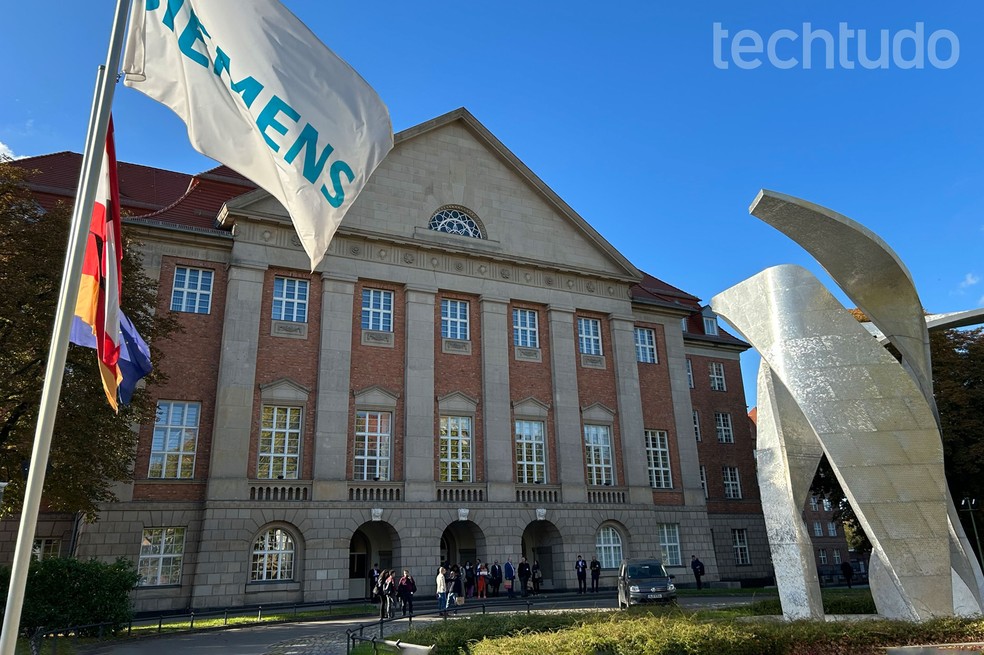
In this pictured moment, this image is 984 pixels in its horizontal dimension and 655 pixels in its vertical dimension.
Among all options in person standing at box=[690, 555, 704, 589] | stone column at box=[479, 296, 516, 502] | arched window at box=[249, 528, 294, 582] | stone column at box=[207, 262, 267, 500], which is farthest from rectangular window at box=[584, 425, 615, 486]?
stone column at box=[207, 262, 267, 500]

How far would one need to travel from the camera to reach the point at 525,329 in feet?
116

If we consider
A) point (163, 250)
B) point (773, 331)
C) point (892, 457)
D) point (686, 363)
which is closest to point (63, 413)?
point (163, 250)

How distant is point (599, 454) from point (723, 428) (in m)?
13.1

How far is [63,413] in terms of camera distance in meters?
18.1

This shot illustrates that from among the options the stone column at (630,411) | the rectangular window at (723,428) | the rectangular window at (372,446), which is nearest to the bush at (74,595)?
the rectangular window at (372,446)

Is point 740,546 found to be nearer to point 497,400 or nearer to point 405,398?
point 497,400

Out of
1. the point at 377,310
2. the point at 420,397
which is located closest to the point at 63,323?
the point at 420,397

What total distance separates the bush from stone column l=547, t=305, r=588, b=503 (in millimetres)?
19463

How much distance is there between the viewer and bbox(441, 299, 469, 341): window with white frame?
33.1 m

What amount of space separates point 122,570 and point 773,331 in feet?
55.9

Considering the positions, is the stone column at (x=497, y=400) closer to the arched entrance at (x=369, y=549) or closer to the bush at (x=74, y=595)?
the arched entrance at (x=369, y=549)

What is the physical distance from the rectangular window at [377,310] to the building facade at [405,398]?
0.32ft

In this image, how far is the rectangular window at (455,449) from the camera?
30.9 meters

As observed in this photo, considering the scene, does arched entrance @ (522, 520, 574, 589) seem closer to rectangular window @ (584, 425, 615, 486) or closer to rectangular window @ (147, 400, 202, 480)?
rectangular window @ (584, 425, 615, 486)
